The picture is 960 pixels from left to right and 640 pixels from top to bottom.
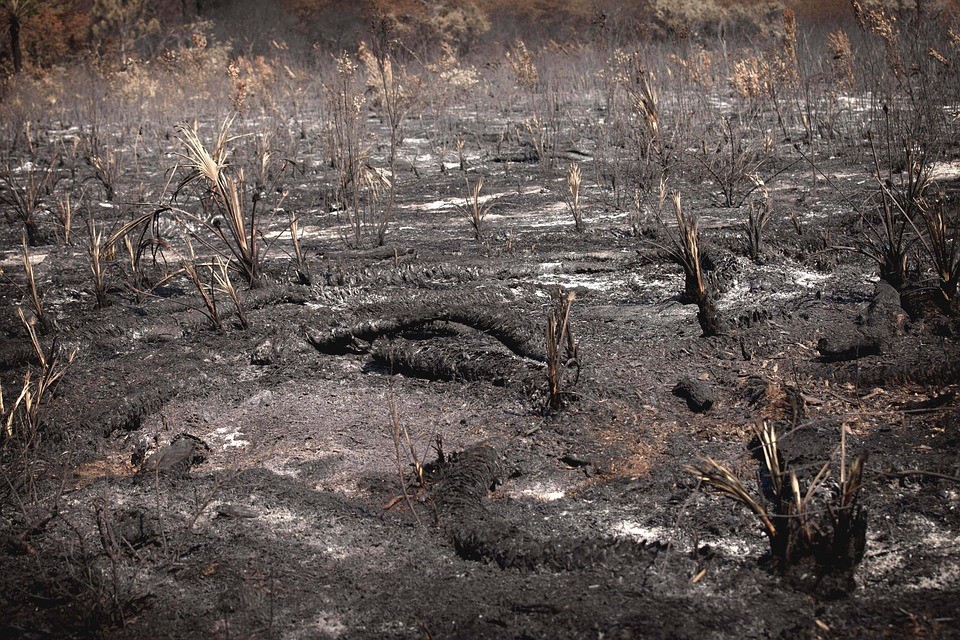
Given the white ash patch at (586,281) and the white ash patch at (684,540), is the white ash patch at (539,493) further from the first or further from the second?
the white ash patch at (586,281)

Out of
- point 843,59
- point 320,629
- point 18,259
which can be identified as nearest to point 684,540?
point 320,629

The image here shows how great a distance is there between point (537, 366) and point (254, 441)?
3.95 feet

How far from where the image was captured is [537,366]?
124 inches

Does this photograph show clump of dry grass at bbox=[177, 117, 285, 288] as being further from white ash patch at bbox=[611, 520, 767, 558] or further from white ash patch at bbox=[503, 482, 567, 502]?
white ash patch at bbox=[611, 520, 767, 558]

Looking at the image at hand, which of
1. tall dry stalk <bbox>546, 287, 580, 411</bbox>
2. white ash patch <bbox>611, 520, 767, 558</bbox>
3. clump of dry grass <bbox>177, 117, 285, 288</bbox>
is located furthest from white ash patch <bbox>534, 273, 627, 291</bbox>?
white ash patch <bbox>611, 520, 767, 558</bbox>

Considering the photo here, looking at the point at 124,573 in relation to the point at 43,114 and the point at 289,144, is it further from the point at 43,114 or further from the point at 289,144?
the point at 43,114

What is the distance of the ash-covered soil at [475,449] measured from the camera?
181cm

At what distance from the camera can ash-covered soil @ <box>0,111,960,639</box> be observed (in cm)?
181

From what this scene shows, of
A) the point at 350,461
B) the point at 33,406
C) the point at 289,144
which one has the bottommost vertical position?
the point at 350,461

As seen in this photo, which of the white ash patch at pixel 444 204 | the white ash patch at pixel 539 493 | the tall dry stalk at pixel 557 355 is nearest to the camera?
the white ash patch at pixel 539 493

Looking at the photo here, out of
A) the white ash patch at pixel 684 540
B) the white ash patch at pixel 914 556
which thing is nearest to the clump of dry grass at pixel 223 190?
the white ash patch at pixel 684 540

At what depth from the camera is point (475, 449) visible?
8.39 feet

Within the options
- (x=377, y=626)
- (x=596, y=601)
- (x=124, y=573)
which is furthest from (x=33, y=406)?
(x=596, y=601)

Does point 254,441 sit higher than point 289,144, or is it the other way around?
point 289,144
